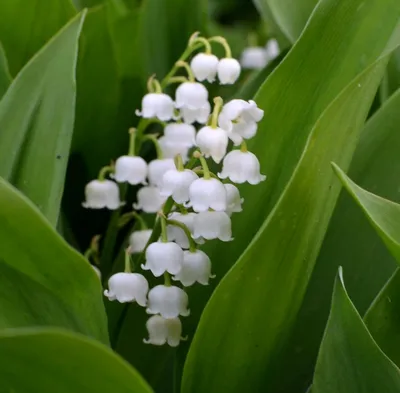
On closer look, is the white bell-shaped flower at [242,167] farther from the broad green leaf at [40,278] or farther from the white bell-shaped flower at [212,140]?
the broad green leaf at [40,278]

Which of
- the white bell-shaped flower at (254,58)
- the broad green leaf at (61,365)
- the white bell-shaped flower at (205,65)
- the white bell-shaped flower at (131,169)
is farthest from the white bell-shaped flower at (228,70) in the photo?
the white bell-shaped flower at (254,58)

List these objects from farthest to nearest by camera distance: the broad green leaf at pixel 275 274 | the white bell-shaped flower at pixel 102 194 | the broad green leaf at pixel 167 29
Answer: the broad green leaf at pixel 167 29 < the white bell-shaped flower at pixel 102 194 < the broad green leaf at pixel 275 274

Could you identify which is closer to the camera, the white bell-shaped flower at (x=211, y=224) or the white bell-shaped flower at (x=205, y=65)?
the white bell-shaped flower at (x=211, y=224)

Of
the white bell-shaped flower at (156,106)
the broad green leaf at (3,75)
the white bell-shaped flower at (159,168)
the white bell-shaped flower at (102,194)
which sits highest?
the broad green leaf at (3,75)

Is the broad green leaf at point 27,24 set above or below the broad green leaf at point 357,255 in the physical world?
above

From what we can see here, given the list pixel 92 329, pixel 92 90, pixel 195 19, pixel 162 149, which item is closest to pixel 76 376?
pixel 92 329

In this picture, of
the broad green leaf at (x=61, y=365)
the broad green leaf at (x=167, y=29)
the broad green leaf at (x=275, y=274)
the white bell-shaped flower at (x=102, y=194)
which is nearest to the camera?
the broad green leaf at (x=61, y=365)
